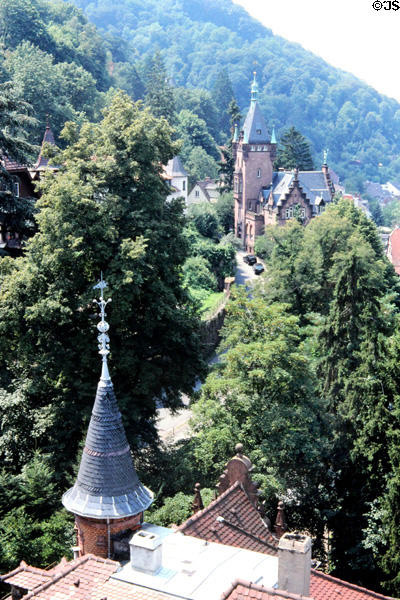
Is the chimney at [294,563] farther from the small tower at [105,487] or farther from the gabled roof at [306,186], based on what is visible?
the gabled roof at [306,186]

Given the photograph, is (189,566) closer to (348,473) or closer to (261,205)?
(348,473)

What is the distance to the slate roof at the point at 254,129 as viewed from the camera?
85688mm

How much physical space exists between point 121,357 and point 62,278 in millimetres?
3635

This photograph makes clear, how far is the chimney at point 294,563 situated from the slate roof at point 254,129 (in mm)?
74398

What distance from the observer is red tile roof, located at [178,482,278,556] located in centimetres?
1756

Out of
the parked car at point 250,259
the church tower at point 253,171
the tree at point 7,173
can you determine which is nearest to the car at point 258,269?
the parked car at point 250,259

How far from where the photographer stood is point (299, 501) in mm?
28734

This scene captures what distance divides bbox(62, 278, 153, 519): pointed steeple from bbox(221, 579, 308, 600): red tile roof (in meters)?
3.22

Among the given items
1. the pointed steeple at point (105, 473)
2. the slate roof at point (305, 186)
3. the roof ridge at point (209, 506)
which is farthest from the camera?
Answer: the slate roof at point (305, 186)

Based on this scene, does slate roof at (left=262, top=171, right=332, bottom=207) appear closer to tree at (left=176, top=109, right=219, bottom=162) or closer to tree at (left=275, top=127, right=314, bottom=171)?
tree at (left=275, top=127, right=314, bottom=171)

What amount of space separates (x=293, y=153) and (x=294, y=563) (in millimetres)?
90275

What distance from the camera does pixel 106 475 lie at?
52.2 ft

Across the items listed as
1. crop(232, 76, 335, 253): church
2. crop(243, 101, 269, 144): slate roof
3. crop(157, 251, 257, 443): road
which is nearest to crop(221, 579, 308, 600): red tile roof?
crop(157, 251, 257, 443): road

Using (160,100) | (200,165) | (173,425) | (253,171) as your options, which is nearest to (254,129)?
(253,171)
